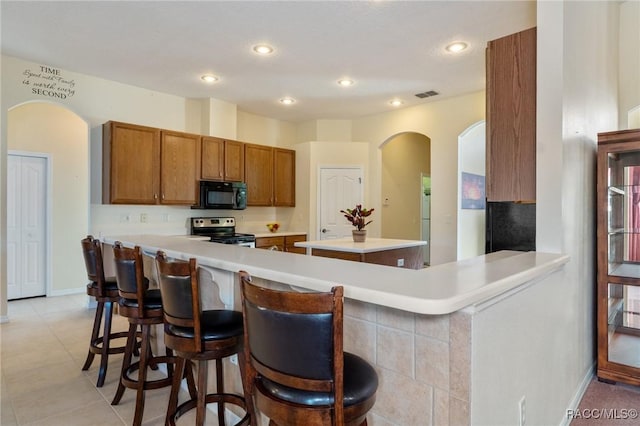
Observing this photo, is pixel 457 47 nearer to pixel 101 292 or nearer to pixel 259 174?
pixel 259 174

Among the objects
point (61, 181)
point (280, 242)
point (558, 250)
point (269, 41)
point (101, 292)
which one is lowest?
point (101, 292)

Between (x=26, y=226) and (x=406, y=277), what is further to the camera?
(x=26, y=226)

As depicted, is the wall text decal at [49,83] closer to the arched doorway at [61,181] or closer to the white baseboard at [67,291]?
the arched doorway at [61,181]

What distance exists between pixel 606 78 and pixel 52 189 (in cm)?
652

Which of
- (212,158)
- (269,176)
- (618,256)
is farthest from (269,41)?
(618,256)

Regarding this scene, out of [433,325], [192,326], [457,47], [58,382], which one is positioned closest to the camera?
[433,325]

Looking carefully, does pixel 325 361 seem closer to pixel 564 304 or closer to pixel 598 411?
pixel 564 304

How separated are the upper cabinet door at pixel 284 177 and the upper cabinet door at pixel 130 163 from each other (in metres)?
1.94

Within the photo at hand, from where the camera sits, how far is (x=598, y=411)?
7.08 feet

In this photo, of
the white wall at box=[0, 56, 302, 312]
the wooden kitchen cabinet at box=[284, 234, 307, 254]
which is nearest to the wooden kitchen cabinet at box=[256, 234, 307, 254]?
the wooden kitchen cabinet at box=[284, 234, 307, 254]

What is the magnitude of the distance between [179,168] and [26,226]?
2.28 metres

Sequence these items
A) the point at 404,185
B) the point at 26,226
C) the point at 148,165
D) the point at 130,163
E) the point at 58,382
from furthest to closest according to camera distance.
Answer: the point at 404,185 < the point at 26,226 < the point at 148,165 < the point at 130,163 < the point at 58,382

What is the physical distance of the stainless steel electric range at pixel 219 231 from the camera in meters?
5.01

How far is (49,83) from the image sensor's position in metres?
4.05
